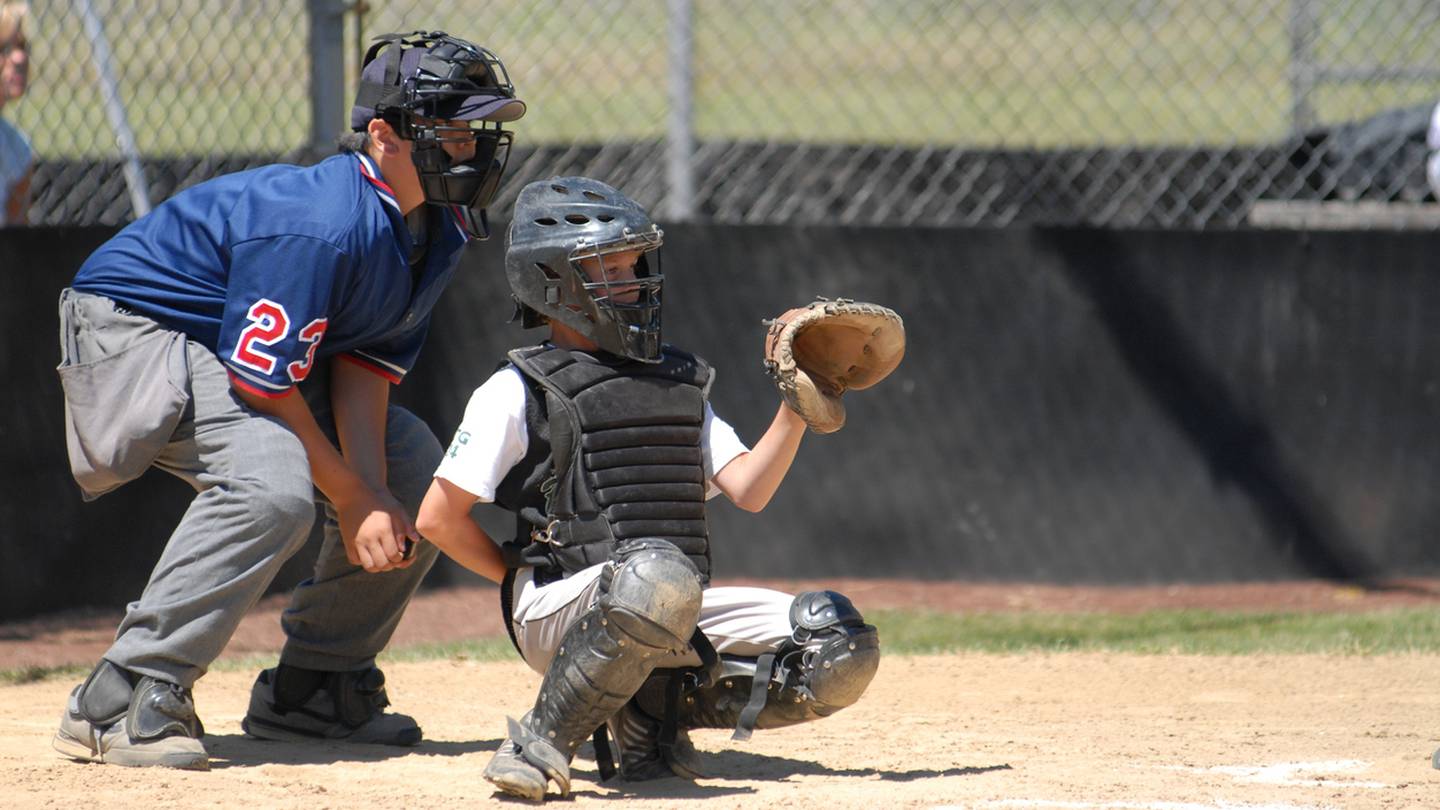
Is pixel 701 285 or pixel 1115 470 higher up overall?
pixel 701 285

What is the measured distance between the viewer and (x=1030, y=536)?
6.03 m

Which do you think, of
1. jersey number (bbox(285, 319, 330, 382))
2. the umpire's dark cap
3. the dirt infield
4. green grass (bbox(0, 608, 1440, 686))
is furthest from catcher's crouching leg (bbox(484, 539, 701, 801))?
green grass (bbox(0, 608, 1440, 686))

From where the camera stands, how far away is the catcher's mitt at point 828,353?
10.6 ft

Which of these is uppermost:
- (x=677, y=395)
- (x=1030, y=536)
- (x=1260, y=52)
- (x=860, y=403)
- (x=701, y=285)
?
(x=677, y=395)

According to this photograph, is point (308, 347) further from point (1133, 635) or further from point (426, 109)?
point (1133, 635)

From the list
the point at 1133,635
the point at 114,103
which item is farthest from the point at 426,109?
the point at 1133,635

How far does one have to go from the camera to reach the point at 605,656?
10.1 feet

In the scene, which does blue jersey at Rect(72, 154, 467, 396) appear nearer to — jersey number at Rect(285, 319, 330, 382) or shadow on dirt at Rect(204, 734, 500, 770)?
jersey number at Rect(285, 319, 330, 382)

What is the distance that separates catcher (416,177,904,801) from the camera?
3.18 meters

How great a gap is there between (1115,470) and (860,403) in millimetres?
970

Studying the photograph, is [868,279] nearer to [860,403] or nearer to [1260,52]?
[860,403]

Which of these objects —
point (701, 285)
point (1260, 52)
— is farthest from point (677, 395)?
point (1260, 52)

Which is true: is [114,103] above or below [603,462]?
below

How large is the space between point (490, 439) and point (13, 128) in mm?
3267
